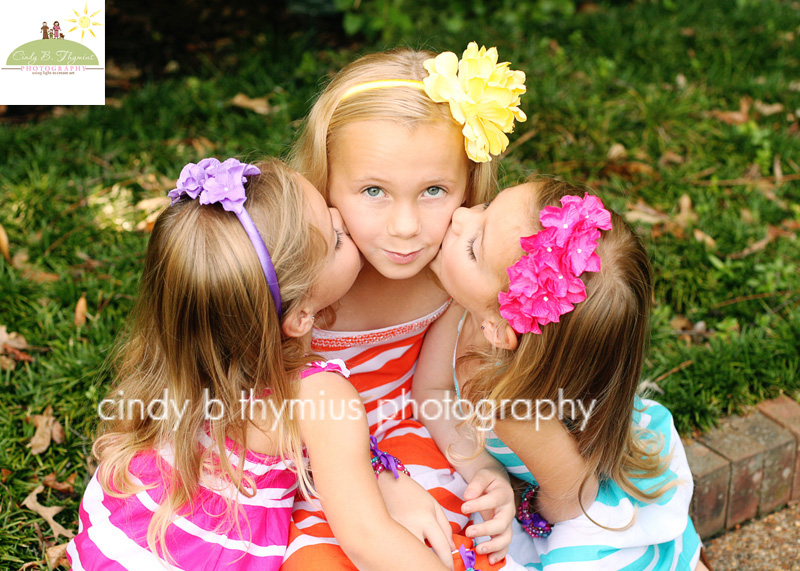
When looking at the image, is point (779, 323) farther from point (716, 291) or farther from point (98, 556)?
point (98, 556)

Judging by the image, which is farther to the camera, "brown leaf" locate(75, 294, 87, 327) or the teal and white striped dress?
"brown leaf" locate(75, 294, 87, 327)

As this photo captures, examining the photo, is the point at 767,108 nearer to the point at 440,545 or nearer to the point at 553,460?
the point at 553,460

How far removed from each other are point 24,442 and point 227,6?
372 cm

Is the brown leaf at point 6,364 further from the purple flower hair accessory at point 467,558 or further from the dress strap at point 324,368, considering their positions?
the purple flower hair accessory at point 467,558

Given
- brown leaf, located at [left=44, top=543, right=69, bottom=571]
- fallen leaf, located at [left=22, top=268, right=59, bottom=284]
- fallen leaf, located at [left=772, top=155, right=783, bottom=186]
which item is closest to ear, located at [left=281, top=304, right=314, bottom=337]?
brown leaf, located at [left=44, top=543, right=69, bottom=571]

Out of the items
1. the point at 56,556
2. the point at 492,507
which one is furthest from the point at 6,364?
the point at 492,507

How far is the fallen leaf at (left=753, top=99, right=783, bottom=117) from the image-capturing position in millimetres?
4129

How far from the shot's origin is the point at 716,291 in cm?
309

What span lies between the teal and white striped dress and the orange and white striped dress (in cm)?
17

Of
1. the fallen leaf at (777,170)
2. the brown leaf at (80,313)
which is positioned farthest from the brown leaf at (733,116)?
the brown leaf at (80,313)

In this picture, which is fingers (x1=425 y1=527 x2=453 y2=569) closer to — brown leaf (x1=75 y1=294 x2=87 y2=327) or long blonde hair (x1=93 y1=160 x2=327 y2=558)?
long blonde hair (x1=93 y1=160 x2=327 y2=558)

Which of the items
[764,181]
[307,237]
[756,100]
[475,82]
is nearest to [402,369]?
[307,237]

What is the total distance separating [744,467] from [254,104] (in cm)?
303

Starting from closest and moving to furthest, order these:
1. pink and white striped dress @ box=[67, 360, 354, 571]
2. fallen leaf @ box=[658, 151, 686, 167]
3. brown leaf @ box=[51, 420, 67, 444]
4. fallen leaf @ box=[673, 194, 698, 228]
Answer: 1. pink and white striped dress @ box=[67, 360, 354, 571]
2. brown leaf @ box=[51, 420, 67, 444]
3. fallen leaf @ box=[673, 194, 698, 228]
4. fallen leaf @ box=[658, 151, 686, 167]
